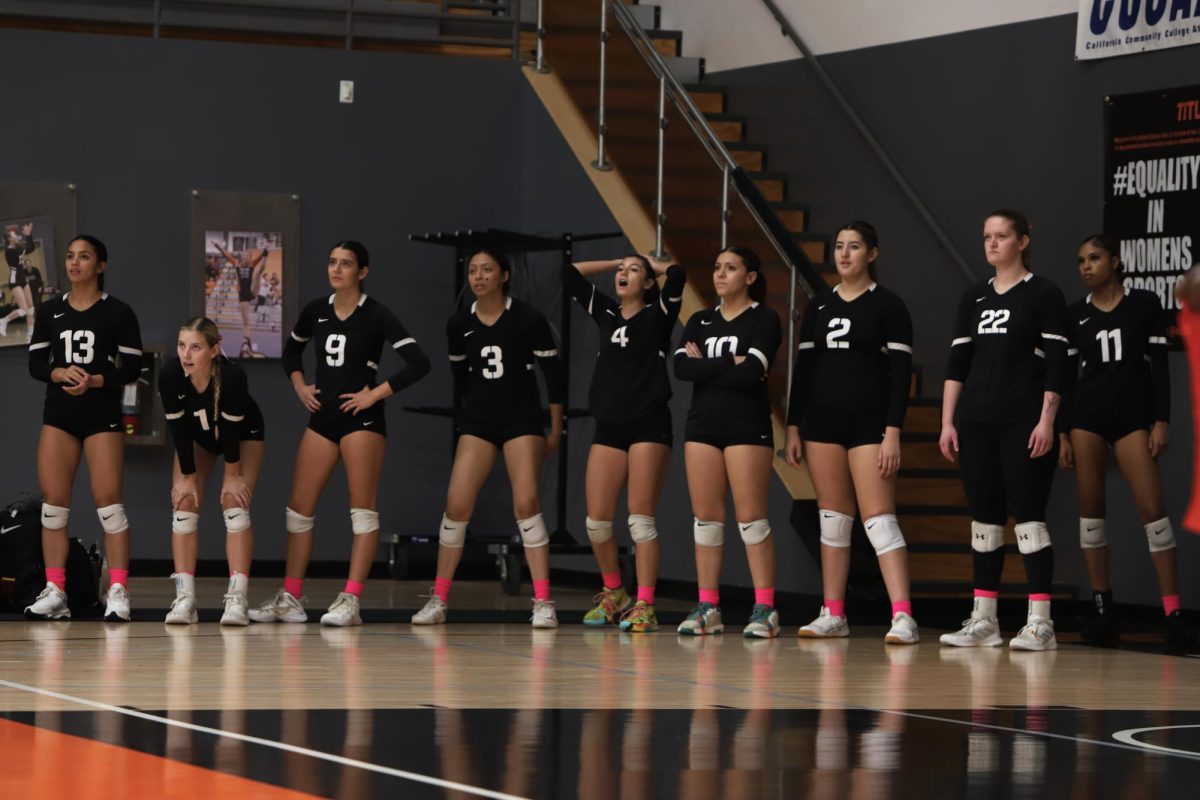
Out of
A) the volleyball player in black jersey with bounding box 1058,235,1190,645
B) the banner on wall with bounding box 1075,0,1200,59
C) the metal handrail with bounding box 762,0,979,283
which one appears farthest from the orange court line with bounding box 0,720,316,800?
the metal handrail with bounding box 762,0,979,283

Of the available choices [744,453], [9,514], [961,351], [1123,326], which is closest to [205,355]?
[9,514]

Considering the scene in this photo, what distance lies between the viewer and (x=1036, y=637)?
7.71 m

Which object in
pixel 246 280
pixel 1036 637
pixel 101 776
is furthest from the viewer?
pixel 246 280

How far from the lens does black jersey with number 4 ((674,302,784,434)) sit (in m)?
8.20

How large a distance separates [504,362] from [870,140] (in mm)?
3364

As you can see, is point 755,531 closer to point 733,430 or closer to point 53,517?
point 733,430

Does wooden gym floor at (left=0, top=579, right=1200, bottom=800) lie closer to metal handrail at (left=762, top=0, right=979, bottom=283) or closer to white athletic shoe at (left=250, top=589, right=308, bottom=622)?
white athletic shoe at (left=250, top=589, right=308, bottom=622)

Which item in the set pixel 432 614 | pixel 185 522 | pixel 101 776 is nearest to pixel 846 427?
pixel 432 614

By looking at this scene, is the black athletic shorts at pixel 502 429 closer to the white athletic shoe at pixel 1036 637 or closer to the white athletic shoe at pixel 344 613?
the white athletic shoe at pixel 344 613

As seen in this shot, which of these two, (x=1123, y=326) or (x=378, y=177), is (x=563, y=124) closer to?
(x=378, y=177)

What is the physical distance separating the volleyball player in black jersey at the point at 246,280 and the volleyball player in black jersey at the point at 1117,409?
5.36 metres

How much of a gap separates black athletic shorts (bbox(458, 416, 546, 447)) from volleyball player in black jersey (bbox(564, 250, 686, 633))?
0.28 m

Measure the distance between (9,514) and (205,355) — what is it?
1210 mm

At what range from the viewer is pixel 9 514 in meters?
8.59
